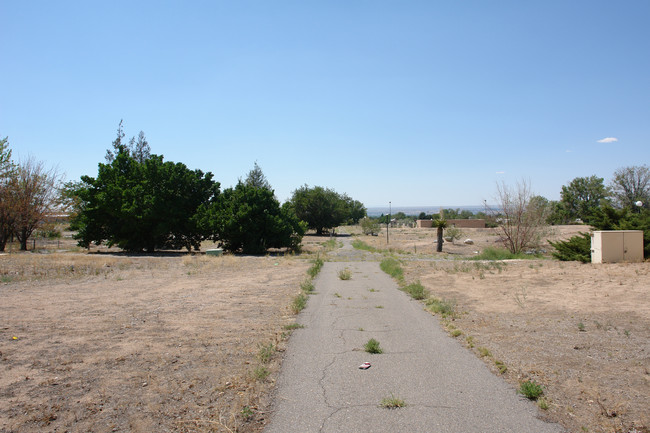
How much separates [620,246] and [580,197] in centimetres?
6541

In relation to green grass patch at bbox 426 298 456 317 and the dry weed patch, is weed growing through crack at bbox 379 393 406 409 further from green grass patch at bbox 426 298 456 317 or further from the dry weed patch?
green grass patch at bbox 426 298 456 317

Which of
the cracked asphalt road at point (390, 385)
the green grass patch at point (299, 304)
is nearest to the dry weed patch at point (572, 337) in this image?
the cracked asphalt road at point (390, 385)

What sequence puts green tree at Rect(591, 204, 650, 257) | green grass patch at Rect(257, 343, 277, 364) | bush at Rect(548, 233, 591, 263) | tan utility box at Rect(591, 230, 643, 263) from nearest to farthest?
green grass patch at Rect(257, 343, 277, 364)
tan utility box at Rect(591, 230, 643, 263)
green tree at Rect(591, 204, 650, 257)
bush at Rect(548, 233, 591, 263)

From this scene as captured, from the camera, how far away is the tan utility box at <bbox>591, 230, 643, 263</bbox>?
19.5 m

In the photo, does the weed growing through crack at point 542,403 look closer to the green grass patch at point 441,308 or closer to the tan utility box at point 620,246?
the green grass patch at point 441,308

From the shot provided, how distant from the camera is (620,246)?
64.0ft

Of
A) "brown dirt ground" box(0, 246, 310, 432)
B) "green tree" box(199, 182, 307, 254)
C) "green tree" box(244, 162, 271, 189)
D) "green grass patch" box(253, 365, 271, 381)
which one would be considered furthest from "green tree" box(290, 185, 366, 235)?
"green grass patch" box(253, 365, 271, 381)

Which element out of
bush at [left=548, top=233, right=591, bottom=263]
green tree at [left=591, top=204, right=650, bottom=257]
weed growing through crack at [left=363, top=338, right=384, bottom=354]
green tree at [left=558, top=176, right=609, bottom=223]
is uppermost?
green tree at [left=558, top=176, right=609, bottom=223]

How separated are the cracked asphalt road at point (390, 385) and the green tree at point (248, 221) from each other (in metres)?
A: 24.7

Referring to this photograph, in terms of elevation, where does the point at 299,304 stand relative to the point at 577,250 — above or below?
below

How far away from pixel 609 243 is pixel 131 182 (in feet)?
108

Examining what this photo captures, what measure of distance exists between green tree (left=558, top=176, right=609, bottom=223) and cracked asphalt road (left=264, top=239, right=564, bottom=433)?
77.4 metres

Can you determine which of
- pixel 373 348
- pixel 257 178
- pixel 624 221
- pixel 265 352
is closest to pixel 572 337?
pixel 373 348

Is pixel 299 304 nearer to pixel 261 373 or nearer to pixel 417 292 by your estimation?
pixel 417 292
